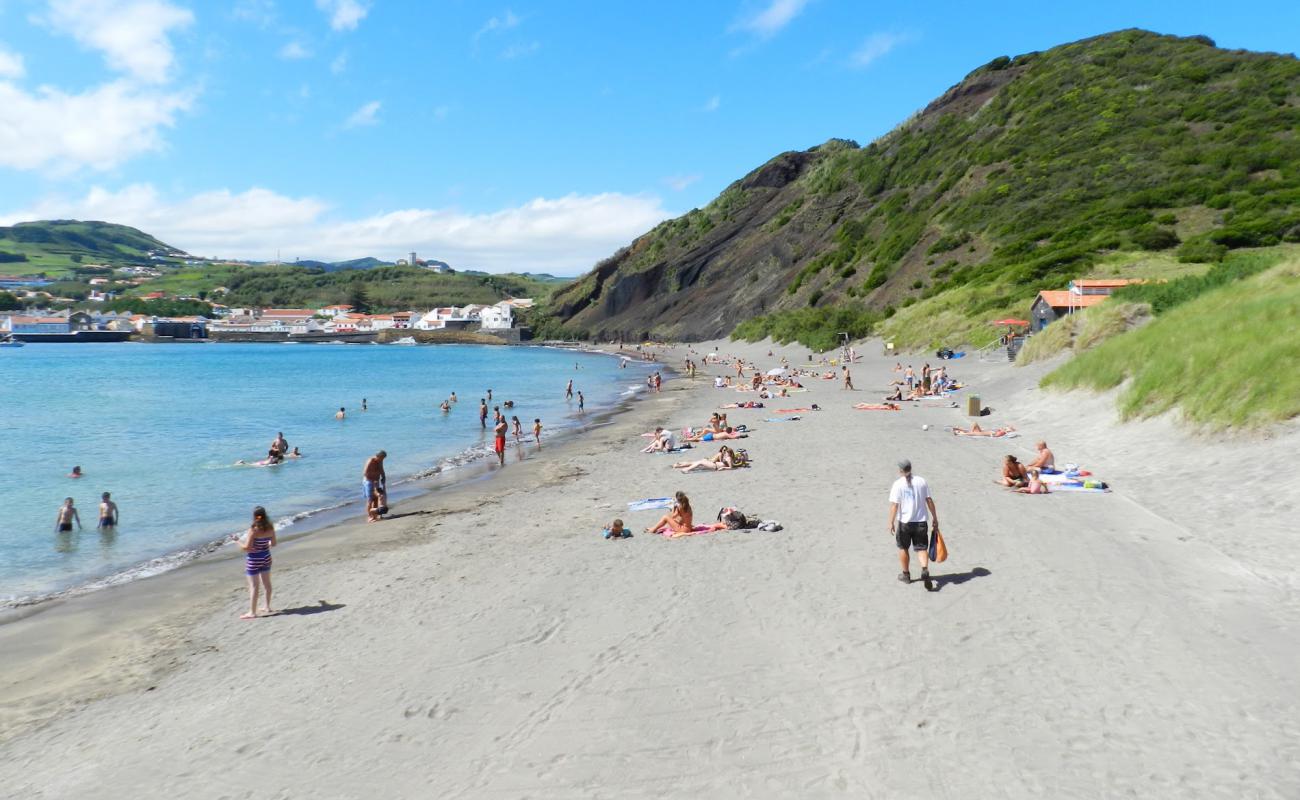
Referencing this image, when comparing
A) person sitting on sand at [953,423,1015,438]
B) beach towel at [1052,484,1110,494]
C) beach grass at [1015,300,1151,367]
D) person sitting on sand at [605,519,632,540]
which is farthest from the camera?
beach grass at [1015,300,1151,367]

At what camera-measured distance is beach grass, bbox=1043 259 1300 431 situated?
44.4ft

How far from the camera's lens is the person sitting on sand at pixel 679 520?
12.5m

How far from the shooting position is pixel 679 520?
41.4 ft

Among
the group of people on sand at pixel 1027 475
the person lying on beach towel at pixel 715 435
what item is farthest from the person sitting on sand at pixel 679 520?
the person lying on beach towel at pixel 715 435

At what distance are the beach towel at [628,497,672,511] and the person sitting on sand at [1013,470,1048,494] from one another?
617cm

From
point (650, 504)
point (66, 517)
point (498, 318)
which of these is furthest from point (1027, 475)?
point (498, 318)

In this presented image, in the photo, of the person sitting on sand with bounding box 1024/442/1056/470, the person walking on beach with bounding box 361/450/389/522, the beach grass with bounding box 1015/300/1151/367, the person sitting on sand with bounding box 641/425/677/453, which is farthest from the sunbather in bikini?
the beach grass with bounding box 1015/300/1151/367

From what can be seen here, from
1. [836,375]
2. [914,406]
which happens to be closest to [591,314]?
[836,375]

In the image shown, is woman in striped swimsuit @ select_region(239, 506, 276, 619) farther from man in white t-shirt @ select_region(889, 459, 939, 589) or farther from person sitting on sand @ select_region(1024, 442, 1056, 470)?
person sitting on sand @ select_region(1024, 442, 1056, 470)

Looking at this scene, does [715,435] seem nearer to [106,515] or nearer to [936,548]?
[936,548]

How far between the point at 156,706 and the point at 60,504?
14444 mm

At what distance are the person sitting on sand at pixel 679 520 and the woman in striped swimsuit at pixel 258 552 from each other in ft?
18.1

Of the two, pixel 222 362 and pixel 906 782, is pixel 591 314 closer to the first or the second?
pixel 222 362

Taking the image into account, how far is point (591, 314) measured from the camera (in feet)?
436
